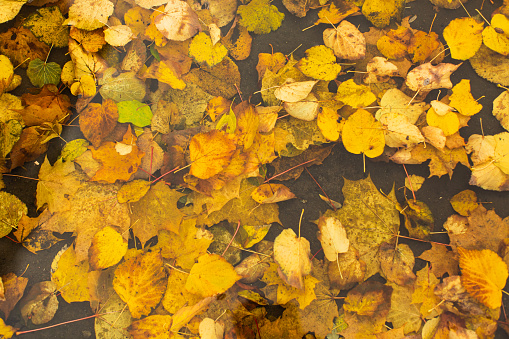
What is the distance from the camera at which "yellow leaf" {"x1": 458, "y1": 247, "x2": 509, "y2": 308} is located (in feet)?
4.04

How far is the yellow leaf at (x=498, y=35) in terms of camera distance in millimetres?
1415

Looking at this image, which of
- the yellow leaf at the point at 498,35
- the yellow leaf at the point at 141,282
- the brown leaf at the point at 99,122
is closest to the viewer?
the yellow leaf at the point at 141,282

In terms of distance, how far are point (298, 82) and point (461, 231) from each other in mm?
1001

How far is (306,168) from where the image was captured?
1.34 meters

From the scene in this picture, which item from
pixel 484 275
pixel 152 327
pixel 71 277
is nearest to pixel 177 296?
pixel 152 327

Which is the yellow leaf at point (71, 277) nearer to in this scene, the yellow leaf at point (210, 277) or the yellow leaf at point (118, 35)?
the yellow leaf at point (210, 277)

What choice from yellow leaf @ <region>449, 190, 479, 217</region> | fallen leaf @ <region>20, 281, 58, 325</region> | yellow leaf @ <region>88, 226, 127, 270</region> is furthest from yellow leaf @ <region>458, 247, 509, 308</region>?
fallen leaf @ <region>20, 281, 58, 325</region>

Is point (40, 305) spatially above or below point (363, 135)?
below

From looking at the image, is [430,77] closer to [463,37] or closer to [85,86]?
[463,37]

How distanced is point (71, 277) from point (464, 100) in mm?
1963

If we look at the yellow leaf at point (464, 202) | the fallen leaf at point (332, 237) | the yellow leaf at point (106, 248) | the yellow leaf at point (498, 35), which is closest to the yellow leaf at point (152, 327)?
the yellow leaf at point (106, 248)

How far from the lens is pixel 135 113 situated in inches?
52.7

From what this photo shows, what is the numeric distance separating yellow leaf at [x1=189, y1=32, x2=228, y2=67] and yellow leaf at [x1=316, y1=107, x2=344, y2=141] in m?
0.55

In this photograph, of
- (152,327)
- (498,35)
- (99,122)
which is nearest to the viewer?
(152,327)
